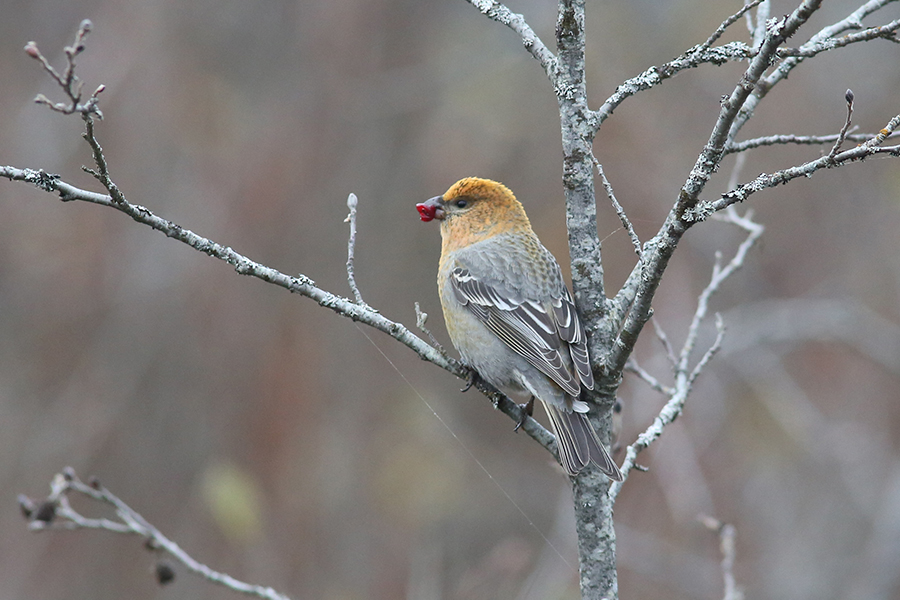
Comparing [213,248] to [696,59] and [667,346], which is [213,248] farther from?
[667,346]

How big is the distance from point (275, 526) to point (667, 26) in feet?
21.7

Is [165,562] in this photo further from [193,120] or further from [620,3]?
[620,3]

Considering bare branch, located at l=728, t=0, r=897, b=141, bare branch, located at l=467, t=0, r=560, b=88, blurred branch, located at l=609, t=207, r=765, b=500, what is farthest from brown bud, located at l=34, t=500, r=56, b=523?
bare branch, located at l=728, t=0, r=897, b=141

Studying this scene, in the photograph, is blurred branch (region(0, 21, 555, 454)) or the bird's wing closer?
blurred branch (region(0, 21, 555, 454))

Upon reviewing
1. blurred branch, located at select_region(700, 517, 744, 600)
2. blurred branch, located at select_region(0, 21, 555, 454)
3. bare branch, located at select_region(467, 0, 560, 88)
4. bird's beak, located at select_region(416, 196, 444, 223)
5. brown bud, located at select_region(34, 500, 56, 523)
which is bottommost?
brown bud, located at select_region(34, 500, 56, 523)

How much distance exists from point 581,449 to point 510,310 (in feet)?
4.83

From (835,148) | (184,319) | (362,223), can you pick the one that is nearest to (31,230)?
(184,319)

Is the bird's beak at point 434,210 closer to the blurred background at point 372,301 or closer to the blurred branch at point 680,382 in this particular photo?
the blurred branch at point 680,382

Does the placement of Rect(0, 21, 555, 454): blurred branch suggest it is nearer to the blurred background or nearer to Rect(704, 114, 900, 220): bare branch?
Rect(704, 114, 900, 220): bare branch

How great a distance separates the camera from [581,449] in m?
2.94

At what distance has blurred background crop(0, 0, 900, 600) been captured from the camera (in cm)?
730

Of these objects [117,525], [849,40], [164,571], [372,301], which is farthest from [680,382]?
[372,301]

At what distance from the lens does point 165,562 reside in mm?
3533

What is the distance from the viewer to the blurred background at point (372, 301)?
288 inches
